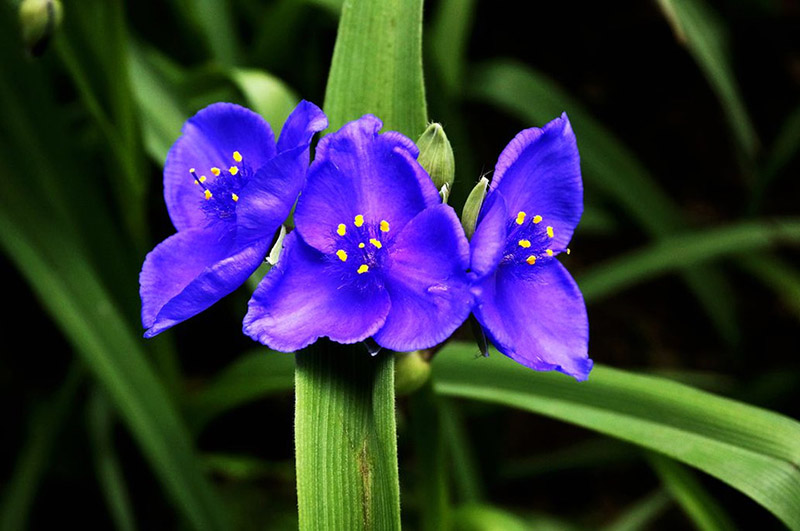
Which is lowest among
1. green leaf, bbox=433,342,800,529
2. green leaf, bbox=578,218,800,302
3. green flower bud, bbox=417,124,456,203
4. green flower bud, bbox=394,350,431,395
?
green leaf, bbox=578,218,800,302

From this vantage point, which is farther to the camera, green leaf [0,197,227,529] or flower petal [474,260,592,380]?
green leaf [0,197,227,529]

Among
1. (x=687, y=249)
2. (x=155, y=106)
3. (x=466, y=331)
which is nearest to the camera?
(x=155, y=106)

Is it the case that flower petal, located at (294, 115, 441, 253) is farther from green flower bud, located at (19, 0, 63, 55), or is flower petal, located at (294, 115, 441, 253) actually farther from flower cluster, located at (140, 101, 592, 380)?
green flower bud, located at (19, 0, 63, 55)

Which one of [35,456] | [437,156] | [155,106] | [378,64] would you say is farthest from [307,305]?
[35,456]

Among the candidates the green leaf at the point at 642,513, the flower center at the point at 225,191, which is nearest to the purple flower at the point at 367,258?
the flower center at the point at 225,191

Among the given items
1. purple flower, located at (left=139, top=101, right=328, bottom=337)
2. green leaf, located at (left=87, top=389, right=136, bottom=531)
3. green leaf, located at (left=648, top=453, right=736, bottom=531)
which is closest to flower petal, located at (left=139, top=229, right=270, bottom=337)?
purple flower, located at (left=139, top=101, right=328, bottom=337)

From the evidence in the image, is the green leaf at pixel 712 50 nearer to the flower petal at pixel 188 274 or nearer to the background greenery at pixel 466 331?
the background greenery at pixel 466 331

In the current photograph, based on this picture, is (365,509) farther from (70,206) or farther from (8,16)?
(8,16)

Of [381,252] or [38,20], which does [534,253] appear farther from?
[38,20]
